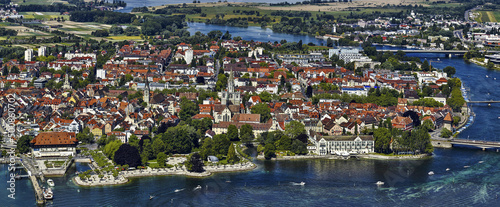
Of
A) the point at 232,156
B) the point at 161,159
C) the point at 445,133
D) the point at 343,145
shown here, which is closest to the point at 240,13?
the point at 445,133

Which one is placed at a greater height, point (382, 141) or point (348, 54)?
point (348, 54)

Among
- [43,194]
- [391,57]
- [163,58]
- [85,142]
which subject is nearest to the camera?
[43,194]

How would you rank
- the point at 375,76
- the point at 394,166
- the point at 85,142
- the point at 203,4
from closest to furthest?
the point at 394,166 < the point at 85,142 < the point at 375,76 < the point at 203,4

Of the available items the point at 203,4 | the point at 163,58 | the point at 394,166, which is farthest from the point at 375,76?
the point at 203,4

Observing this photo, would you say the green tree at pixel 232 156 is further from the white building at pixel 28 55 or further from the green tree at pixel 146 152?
the white building at pixel 28 55

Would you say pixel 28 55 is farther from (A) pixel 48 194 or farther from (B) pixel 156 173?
(A) pixel 48 194

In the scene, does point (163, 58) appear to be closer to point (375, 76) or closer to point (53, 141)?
point (375, 76)

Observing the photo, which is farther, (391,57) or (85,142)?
(391,57)
